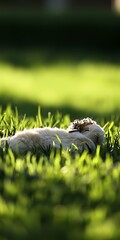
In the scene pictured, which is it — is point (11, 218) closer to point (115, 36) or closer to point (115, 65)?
point (115, 65)

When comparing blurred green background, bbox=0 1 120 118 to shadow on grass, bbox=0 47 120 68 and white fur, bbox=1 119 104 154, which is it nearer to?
shadow on grass, bbox=0 47 120 68

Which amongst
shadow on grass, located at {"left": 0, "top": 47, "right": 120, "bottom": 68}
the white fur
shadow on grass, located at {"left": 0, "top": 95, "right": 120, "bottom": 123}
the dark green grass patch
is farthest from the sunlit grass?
the dark green grass patch

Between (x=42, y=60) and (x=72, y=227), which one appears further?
(x=42, y=60)

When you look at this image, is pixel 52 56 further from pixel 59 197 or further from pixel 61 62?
pixel 59 197

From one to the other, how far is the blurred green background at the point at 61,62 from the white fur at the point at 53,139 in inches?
141

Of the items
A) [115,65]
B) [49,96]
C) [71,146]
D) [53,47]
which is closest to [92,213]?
[71,146]

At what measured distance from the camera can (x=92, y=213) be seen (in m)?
2.84

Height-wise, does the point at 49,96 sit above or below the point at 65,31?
below

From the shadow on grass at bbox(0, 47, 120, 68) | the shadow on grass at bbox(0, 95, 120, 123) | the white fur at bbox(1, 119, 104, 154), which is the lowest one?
the shadow on grass at bbox(0, 95, 120, 123)

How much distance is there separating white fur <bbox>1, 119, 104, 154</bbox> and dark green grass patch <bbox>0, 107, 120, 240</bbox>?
0.41 ft

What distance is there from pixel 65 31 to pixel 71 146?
13937 mm

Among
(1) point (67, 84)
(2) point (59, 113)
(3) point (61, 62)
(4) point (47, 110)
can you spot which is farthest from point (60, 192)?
(3) point (61, 62)

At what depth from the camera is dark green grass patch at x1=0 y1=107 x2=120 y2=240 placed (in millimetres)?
2652

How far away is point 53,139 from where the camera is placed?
4031 millimetres
